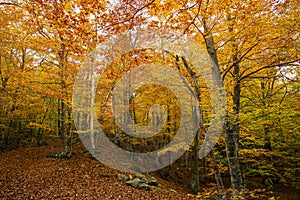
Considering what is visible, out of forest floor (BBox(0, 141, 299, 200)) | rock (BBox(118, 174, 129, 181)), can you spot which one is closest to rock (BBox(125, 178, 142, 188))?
forest floor (BBox(0, 141, 299, 200))

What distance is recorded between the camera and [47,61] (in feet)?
31.4

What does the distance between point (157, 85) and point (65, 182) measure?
19.2ft

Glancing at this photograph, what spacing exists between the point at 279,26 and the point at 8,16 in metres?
10.5

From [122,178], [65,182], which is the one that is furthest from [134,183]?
[65,182]

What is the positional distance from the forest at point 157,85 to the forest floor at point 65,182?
48mm

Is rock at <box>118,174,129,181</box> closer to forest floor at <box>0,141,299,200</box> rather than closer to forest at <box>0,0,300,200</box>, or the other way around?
forest at <box>0,0,300,200</box>

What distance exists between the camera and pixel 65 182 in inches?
286

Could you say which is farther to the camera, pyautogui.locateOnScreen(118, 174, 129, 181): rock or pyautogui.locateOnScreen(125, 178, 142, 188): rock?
pyautogui.locateOnScreen(118, 174, 129, 181): rock

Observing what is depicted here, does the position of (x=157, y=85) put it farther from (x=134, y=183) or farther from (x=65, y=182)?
(x=65, y=182)

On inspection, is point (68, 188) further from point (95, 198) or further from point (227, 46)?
point (227, 46)

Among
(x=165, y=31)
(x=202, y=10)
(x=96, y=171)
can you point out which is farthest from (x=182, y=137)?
(x=202, y=10)

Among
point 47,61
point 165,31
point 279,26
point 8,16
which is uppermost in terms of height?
point 8,16

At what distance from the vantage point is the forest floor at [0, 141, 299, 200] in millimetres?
6094

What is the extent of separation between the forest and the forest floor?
0.05 metres
